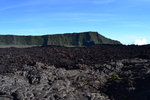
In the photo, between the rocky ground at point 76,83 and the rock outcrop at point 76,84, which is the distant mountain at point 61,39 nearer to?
the rocky ground at point 76,83

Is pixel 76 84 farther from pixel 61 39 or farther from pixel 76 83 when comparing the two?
pixel 61 39

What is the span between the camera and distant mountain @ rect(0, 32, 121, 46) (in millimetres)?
126750

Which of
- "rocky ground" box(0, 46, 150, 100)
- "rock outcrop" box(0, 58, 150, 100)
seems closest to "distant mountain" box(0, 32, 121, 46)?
"rocky ground" box(0, 46, 150, 100)

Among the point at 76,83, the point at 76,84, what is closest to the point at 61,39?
the point at 76,83

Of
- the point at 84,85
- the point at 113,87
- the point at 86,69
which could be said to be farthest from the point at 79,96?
the point at 86,69

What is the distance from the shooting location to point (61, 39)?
132 m

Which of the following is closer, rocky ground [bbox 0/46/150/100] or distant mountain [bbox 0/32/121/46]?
rocky ground [bbox 0/46/150/100]

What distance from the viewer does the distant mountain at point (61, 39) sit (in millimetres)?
126750

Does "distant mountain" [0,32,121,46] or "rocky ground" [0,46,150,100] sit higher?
"distant mountain" [0,32,121,46]

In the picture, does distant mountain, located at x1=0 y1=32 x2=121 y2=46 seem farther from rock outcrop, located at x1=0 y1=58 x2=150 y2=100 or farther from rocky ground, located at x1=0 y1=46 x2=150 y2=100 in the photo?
rock outcrop, located at x1=0 y1=58 x2=150 y2=100

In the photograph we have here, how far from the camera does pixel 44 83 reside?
14062 millimetres

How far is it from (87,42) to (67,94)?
374 ft

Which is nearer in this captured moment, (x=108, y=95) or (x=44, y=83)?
(x=108, y=95)

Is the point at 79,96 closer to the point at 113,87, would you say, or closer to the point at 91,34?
the point at 113,87
